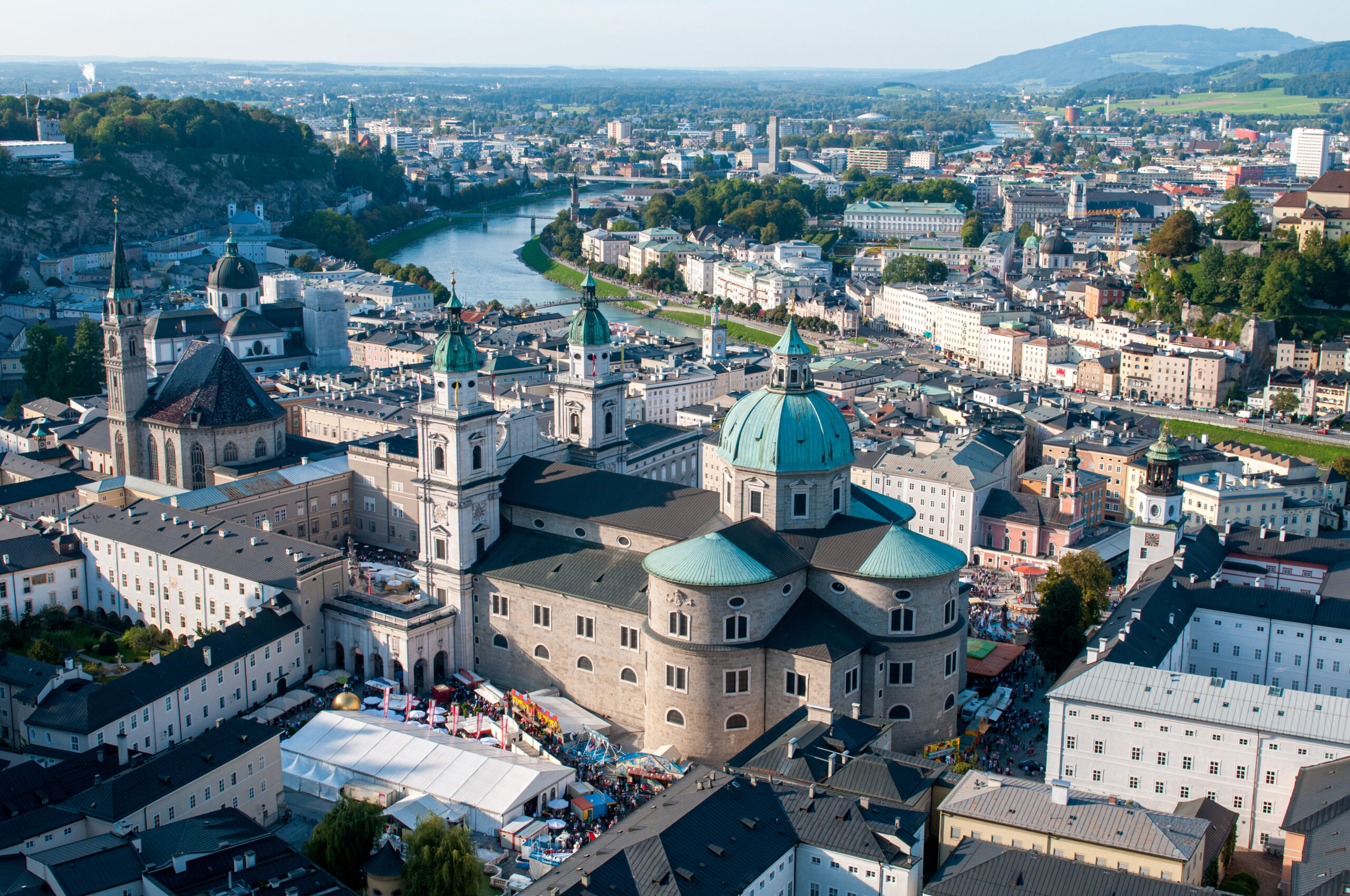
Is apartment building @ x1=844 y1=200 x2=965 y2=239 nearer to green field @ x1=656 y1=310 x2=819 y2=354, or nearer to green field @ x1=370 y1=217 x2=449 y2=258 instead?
green field @ x1=656 y1=310 x2=819 y2=354

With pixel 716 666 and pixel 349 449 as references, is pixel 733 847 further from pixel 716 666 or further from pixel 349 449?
pixel 349 449

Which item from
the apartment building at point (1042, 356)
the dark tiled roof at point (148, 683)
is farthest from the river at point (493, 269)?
the dark tiled roof at point (148, 683)

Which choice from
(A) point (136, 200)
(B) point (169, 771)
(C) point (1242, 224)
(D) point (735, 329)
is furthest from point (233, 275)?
(C) point (1242, 224)

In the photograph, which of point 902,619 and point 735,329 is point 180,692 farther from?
point 735,329

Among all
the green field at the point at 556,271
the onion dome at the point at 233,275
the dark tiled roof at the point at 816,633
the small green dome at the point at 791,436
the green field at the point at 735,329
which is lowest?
the green field at the point at 735,329

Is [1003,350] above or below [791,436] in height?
below

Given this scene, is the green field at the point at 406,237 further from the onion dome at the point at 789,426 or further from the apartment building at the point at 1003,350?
the onion dome at the point at 789,426
